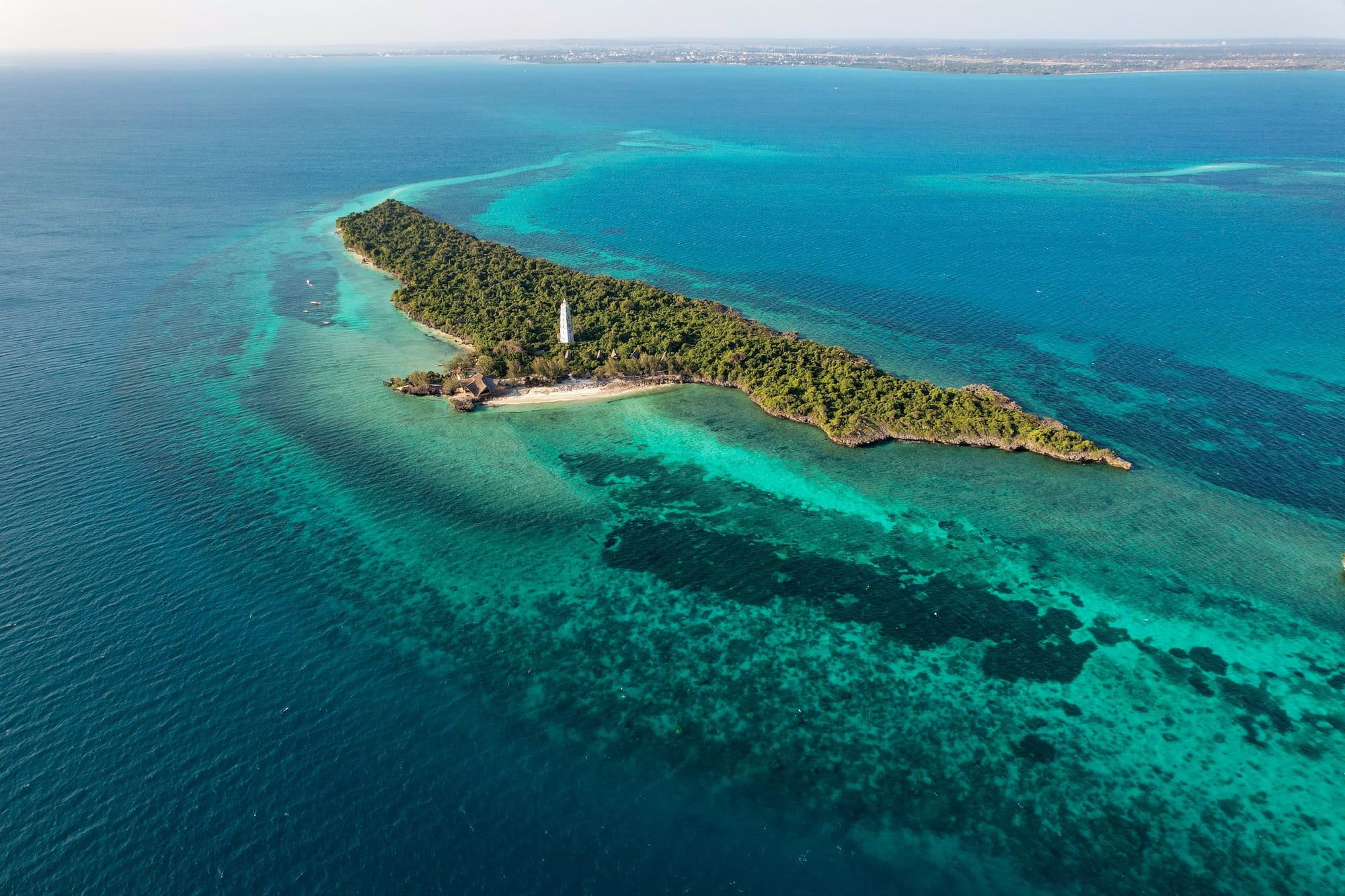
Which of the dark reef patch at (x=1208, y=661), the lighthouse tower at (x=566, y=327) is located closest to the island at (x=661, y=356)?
the lighthouse tower at (x=566, y=327)

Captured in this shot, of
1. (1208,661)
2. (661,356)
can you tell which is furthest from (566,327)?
(1208,661)

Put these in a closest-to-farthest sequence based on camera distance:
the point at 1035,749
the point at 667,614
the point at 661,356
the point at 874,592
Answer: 1. the point at 1035,749
2. the point at 667,614
3. the point at 874,592
4. the point at 661,356

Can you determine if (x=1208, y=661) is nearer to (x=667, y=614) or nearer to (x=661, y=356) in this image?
(x=667, y=614)

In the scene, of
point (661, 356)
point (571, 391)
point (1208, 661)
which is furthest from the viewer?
point (661, 356)

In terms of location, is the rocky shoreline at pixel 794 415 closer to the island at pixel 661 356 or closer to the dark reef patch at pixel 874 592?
the island at pixel 661 356

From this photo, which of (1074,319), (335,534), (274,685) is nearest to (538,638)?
(274,685)

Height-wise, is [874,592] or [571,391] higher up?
[571,391]
